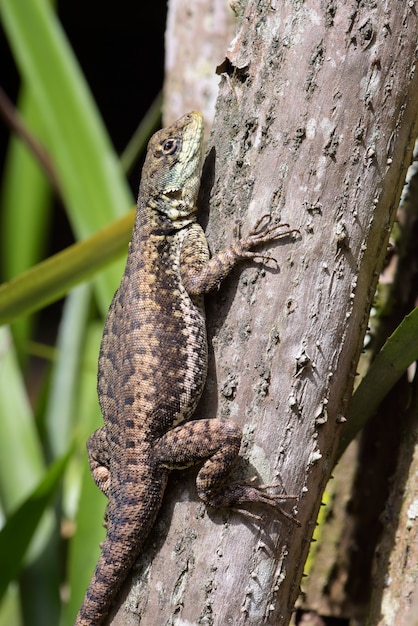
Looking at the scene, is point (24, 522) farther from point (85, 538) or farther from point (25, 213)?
point (25, 213)

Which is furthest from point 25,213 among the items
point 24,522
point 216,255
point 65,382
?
point 216,255

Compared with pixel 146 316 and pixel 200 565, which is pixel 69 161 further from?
pixel 200 565

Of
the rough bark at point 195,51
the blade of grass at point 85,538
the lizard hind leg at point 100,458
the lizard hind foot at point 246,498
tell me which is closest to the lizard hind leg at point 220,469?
the lizard hind foot at point 246,498

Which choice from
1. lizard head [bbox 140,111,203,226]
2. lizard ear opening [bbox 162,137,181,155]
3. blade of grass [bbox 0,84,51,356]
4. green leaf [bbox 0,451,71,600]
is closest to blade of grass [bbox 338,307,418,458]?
lizard head [bbox 140,111,203,226]

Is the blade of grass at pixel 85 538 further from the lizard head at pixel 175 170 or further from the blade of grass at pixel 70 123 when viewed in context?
the lizard head at pixel 175 170

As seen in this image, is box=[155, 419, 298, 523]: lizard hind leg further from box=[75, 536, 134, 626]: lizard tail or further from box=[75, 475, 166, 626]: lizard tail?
box=[75, 536, 134, 626]: lizard tail

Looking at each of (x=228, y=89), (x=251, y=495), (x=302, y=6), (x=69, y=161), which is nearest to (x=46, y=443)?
(x=69, y=161)

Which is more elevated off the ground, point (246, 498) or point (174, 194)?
point (174, 194)
